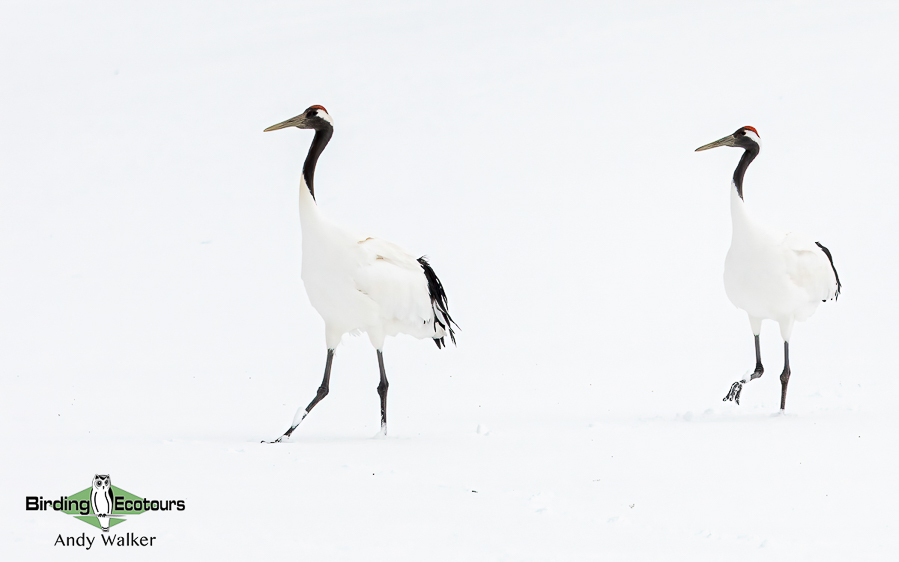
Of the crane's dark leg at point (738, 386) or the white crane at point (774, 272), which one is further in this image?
the crane's dark leg at point (738, 386)

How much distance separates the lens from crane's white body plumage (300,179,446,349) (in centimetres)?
917

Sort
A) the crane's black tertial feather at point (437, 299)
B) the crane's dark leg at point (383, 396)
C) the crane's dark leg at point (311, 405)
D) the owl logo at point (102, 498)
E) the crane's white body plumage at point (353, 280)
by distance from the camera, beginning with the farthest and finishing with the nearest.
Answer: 1. the crane's black tertial feather at point (437, 299)
2. the crane's dark leg at point (383, 396)
3. the crane's white body plumage at point (353, 280)
4. the crane's dark leg at point (311, 405)
5. the owl logo at point (102, 498)

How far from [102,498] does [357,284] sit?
3.46m

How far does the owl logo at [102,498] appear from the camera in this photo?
6.09m

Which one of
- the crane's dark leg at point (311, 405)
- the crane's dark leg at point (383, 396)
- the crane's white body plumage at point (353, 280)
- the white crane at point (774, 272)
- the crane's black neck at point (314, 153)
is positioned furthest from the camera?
the white crane at point (774, 272)

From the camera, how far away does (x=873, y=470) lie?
8000mm

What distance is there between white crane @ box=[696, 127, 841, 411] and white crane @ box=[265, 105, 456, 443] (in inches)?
130

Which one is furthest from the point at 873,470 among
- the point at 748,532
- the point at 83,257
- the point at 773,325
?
the point at 83,257

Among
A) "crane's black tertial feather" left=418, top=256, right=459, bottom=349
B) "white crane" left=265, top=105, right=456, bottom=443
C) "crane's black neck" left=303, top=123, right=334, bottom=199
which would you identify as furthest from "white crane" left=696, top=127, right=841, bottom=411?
"crane's black neck" left=303, top=123, right=334, bottom=199

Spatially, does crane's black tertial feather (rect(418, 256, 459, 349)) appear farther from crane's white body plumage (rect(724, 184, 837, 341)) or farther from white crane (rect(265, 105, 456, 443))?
crane's white body plumage (rect(724, 184, 837, 341))

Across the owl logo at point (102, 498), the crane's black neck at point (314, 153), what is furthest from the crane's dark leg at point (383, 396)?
the owl logo at point (102, 498)

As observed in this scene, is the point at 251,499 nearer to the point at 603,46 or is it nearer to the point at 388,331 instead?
the point at 388,331

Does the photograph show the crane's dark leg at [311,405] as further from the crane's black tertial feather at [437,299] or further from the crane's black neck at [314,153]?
the crane's black neck at [314,153]

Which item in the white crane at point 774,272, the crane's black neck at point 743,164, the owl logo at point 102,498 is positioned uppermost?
the crane's black neck at point 743,164
